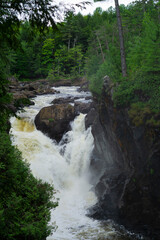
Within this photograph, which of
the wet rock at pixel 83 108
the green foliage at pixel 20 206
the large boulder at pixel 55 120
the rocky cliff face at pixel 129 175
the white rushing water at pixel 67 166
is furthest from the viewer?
the wet rock at pixel 83 108

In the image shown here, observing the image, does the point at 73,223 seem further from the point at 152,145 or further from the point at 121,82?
the point at 121,82

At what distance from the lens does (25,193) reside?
6.49m

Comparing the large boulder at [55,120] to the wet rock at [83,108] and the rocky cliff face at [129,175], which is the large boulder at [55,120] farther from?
the rocky cliff face at [129,175]

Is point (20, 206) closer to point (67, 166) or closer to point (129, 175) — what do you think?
point (129, 175)

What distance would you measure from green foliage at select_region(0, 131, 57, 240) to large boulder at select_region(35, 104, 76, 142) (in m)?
13.7

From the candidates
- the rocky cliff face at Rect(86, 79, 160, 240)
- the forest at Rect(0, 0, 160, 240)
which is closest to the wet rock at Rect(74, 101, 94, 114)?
the forest at Rect(0, 0, 160, 240)

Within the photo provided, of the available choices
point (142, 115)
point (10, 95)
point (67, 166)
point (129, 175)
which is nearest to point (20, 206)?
point (10, 95)

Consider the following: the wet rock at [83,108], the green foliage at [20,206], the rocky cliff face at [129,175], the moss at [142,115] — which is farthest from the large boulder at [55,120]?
the green foliage at [20,206]

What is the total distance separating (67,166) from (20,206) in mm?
12629

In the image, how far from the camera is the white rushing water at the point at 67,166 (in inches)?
485

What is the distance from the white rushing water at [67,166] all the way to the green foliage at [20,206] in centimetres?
576

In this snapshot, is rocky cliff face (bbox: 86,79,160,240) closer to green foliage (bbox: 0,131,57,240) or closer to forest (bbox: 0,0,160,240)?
forest (bbox: 0,0,160,240)

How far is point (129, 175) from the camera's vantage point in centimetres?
1266

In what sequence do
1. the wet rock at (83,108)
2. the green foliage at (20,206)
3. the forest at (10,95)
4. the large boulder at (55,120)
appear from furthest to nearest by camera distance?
the wet rock at (83,108) → the large boulder at (55,120) → the green foliage at (20,206) → the forest at (10,95)
